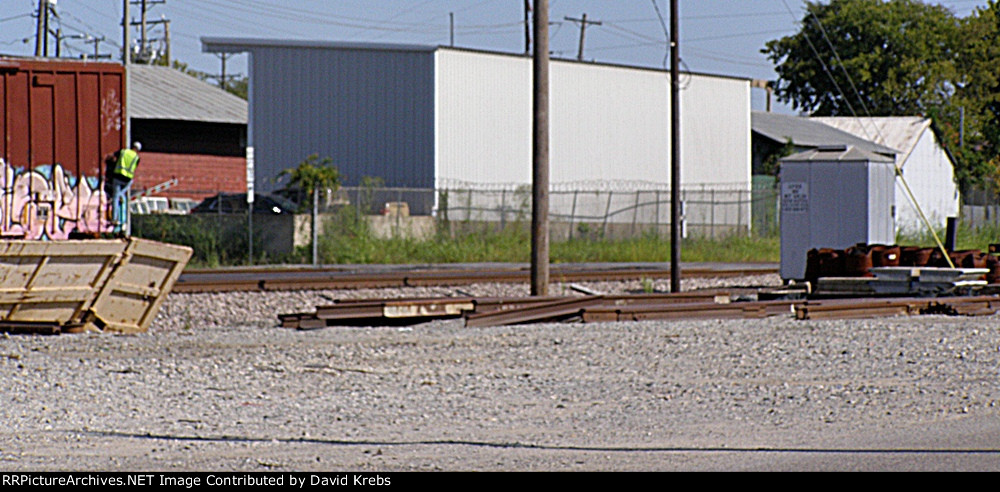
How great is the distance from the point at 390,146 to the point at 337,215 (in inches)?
413

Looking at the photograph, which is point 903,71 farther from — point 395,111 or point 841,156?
point 841,156

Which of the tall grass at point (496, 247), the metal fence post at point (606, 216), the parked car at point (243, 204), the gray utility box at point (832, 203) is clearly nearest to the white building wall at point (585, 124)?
the metal fence post at point (606, 216)

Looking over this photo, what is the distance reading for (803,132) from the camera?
6244cm

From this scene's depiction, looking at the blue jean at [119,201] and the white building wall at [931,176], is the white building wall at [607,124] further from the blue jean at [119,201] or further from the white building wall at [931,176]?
the blue jean at [119,201]

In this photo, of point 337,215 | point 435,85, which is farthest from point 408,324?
point 435,85

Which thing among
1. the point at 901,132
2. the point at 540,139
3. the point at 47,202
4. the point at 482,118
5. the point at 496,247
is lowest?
the point at 496,247

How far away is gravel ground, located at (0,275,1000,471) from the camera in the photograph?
761 cm

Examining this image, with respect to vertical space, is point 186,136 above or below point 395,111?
below

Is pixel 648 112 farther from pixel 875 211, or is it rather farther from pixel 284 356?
pixel 284 356

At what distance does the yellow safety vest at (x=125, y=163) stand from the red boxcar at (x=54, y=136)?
Result: 0.27m

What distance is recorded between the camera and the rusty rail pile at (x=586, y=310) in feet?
53.7

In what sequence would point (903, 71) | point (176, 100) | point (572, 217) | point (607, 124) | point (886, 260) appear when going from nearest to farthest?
point (886, 260) → point (572, 217) → point (607, 124) → point (176, 100) → point (903, 71)

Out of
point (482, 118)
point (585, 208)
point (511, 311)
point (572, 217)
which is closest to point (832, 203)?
point (511, 311)

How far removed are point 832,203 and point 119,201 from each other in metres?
13.2
